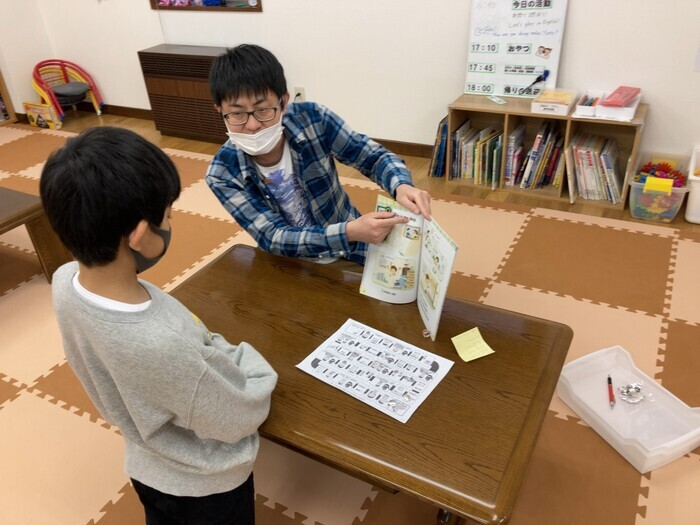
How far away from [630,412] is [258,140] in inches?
58.8

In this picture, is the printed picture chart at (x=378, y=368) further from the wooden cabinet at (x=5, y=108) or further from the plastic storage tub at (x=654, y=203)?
the wooden cabinet at (x=5, y=108)

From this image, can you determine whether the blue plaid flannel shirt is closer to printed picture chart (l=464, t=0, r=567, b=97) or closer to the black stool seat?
printed picture chart (l=464, t=0, r=567, b=97)

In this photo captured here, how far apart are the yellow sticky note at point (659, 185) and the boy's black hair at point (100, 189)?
267 cm

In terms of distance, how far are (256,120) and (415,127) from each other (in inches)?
91.1

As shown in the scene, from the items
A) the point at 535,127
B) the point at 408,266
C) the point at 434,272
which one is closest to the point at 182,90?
the point at 535,127

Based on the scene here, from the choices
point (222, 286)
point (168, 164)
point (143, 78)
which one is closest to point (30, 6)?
point (143, 78)

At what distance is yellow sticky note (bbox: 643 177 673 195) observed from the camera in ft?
9.04

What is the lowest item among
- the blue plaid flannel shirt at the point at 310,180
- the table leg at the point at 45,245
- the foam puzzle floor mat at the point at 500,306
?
the foam puzzle floor mat at the point at 500,306

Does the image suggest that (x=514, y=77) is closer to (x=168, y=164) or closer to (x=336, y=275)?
(x=336, y=275)

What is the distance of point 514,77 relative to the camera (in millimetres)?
3199

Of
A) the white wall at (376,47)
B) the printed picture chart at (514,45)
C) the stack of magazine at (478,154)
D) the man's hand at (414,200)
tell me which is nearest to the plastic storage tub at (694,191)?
the white wall at (376,47)

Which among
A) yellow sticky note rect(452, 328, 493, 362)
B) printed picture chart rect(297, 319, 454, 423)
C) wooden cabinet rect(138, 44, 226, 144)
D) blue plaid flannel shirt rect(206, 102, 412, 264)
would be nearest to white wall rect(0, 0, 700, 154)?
wooden cabinet rect(138, 44, 226, 144)

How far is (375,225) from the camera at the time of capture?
1.41 metres

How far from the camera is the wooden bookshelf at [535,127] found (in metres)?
2.93
